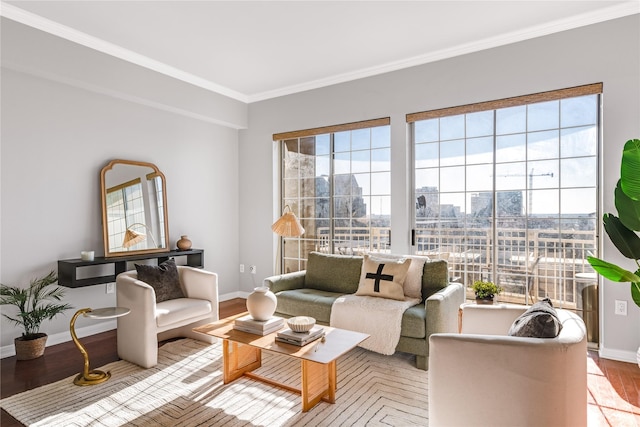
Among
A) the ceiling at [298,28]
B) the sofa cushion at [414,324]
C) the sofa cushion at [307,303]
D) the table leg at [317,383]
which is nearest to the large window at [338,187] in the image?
the ceiling at [298,28]

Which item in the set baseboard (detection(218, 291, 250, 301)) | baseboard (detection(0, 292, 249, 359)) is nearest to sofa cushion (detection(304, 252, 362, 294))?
baseboard (detection(218, 291, 250, 301))

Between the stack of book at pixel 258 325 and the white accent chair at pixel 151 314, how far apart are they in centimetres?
70

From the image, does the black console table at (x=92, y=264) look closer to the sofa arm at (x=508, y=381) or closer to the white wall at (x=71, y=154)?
the white wall at (x=71, y=154)

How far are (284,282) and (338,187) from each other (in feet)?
4.93

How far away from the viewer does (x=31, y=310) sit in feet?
11.0

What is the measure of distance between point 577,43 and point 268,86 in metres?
3.29

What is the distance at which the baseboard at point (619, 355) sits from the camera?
119 inches

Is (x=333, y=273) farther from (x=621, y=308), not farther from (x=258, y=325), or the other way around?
(x=621, y=308)

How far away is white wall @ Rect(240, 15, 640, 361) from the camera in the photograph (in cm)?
308

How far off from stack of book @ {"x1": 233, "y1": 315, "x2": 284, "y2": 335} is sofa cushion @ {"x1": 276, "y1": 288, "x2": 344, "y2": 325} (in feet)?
2.32

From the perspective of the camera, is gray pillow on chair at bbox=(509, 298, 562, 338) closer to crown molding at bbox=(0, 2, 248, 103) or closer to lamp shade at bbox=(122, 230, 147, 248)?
lamp shade at bbox=(122, 230, 147, 248)

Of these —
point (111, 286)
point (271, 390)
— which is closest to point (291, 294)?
point (271, 390)

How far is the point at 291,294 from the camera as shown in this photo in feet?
12.0

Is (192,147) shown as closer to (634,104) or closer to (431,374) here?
(431,374)
